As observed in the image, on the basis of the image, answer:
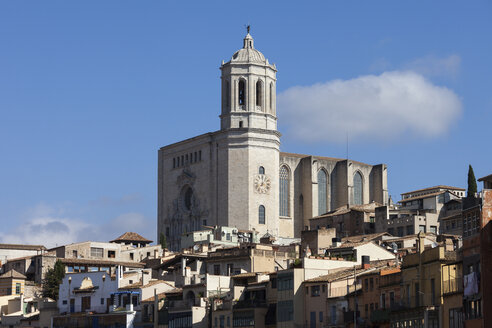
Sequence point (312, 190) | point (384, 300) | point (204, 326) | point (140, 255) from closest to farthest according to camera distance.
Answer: point (384, 300)
point (204, 326)
point (140, 255)
point (312, 190)

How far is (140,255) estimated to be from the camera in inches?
4400

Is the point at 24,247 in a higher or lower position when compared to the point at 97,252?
higher

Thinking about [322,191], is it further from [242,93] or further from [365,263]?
[365,263]

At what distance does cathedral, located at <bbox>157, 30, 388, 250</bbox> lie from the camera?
136 metres

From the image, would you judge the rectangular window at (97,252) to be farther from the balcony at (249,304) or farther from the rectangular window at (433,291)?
the rectangular window at (433,291)

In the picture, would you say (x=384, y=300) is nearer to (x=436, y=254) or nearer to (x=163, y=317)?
(x=436, y=254)

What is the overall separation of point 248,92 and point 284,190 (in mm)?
13192

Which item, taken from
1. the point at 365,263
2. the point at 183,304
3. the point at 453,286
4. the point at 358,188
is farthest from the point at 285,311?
the point at 358,188

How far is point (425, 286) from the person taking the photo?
54562mm

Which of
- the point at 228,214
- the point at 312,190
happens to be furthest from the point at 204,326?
the point at 312,190

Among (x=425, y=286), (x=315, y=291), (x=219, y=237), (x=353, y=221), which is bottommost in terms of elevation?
(x=425, y=286)

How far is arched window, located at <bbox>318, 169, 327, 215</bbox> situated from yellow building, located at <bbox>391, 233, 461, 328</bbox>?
91767mm

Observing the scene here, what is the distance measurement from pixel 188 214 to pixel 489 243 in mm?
94285

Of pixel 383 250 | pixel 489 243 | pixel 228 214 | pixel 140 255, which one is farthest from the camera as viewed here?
pixel 228 214
